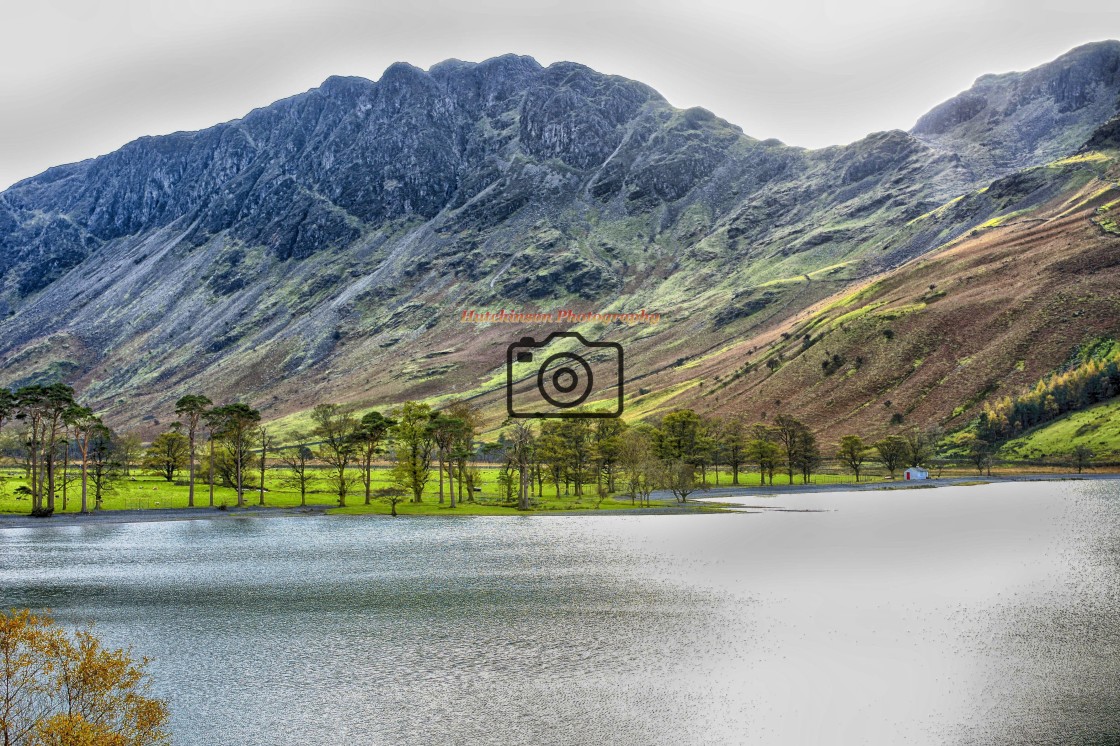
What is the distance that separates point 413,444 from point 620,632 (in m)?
83.0

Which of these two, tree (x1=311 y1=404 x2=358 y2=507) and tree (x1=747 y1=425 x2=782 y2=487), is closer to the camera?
tree (x1=311 y1=404 x2=358 y2=507)

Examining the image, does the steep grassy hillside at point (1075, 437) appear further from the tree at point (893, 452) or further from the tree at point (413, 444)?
the tree at point (413, 444)

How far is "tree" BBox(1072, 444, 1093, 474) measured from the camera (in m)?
172

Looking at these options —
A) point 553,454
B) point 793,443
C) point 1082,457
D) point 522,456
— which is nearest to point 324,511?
point 522,456

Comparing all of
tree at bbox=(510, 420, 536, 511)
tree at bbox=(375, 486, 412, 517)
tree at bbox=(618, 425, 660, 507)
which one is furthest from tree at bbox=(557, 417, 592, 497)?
tree at bbox=(375, 486, 412, 517)

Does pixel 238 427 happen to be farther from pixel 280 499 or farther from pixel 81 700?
pixel 81 700

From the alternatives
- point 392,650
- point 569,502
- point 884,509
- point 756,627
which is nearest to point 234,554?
point 392,650

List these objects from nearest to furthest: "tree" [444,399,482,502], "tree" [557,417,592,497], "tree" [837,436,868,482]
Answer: "tree" [444,399,482,502], "tree" [557,417,592,497], "tree" [837,436,868,482]

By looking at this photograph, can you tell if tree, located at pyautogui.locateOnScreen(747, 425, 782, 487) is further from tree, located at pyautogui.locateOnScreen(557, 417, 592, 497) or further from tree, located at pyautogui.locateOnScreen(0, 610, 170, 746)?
tree, located at pyautogui.locateOnScreen(0, 610, 170, 746)

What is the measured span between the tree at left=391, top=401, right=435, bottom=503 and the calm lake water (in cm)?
3482

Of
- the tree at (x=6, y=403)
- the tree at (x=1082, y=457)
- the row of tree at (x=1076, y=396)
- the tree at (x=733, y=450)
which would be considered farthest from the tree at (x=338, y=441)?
the row of tree at (x=1076, y=396)

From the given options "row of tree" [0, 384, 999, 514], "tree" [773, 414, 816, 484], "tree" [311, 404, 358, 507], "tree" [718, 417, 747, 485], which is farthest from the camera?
"tree" [718, 417, 747, 485]

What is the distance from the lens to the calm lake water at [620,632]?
97.8 ft

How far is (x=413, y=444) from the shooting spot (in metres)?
122
